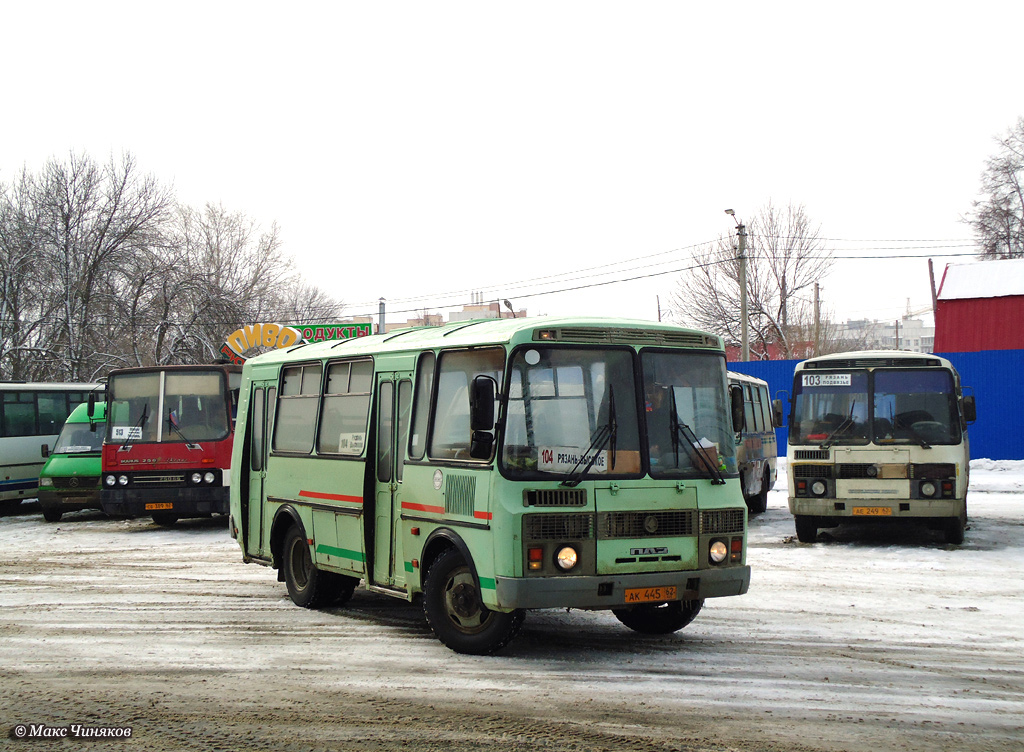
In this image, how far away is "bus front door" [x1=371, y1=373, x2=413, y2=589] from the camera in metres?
8.58

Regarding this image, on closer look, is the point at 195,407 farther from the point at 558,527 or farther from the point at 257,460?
the point at 558,527

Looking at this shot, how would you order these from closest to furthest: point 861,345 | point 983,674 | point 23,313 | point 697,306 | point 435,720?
1. point 435,720
2. point 983,674
3. point 23,313
4. point 697,306
5. point 861,345

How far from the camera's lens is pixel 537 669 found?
7.34 metres

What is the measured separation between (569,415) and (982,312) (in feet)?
117

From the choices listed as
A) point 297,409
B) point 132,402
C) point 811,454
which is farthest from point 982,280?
point 297,409

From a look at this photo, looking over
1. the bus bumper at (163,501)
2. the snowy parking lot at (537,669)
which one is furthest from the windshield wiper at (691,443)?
the bus bumper at (163,501)

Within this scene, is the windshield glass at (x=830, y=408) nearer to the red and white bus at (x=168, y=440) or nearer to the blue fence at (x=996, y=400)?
the red and white bus at (x=168, y=440)

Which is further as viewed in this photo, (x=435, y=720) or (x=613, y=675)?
(x=613, y=675)

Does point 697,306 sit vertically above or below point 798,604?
above

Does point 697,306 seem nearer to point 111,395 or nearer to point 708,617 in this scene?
point 111,395

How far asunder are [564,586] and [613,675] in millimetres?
704

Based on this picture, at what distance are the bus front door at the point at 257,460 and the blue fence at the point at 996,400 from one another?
18214mm

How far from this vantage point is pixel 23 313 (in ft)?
125

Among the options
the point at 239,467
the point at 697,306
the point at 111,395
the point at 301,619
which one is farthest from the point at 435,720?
the point at 697,306
